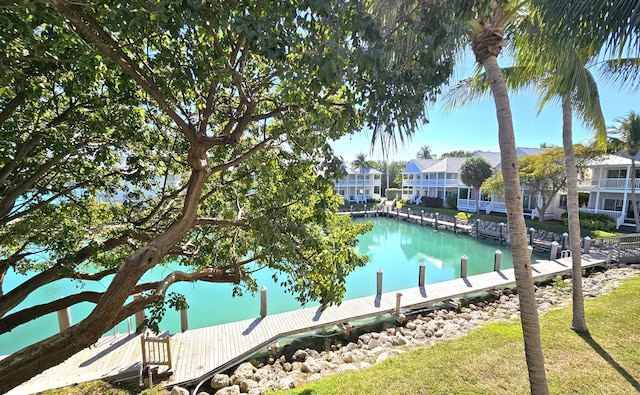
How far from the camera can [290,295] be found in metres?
12.2

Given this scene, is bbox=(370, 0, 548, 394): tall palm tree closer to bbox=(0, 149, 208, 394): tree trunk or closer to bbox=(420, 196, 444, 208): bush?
bbox=(0, 149, 208, 394): tree trunk

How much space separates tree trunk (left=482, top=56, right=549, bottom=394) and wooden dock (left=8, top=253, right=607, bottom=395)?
17.1ft

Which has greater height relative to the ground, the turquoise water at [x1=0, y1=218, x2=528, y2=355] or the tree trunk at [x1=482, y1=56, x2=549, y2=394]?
the tree trunk at [x1=482, y1=56, x2=549, y2=394]

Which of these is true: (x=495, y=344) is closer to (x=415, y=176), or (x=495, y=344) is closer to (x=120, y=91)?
(x=120, y=91)

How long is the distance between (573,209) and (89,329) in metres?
8.58

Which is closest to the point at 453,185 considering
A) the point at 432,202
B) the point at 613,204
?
the point at 432,202

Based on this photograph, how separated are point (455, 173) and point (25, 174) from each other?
3559 centimetres

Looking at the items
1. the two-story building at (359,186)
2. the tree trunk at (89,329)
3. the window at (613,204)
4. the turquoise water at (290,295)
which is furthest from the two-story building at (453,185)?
the tree trunk at (89,329)

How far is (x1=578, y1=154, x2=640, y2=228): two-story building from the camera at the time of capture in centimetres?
1875

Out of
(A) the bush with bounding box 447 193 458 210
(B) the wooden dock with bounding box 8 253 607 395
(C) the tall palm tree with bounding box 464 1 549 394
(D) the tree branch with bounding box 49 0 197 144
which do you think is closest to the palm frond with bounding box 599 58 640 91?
(C) the tall palm tree with bounding box 464 1 549 394

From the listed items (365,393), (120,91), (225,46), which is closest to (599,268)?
(365,393)

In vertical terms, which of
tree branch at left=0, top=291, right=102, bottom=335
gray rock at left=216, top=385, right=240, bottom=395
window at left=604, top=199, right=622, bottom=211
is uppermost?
tree branch at left=0, top=291, right=102, bottom=335

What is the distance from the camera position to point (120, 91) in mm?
3893

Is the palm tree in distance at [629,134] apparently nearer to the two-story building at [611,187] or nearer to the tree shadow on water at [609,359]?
the two-story building at [611,187]
